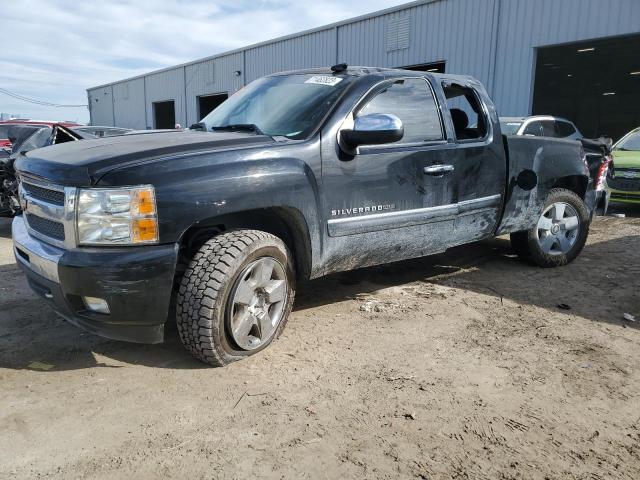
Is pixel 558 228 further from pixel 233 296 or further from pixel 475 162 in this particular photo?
pixel 233 296

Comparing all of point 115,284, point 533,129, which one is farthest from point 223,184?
point 533,129

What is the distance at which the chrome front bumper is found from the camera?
8.55 feet

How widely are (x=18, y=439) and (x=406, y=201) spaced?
8.73 ft

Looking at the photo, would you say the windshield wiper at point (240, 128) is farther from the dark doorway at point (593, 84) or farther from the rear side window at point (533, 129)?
the dark doorway at point (593, 84)

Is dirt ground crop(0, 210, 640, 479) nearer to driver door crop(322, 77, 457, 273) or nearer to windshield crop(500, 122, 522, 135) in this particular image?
driver door crop(322, 77, 457, 273)

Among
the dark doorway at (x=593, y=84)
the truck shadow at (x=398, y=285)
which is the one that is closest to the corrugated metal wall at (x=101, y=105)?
the dark doorway at (x=593, y=84)

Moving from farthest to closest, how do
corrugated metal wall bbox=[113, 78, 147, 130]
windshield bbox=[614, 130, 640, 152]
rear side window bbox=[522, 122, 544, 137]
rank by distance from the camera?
corrugated metal wall bbox=[113, 78, 147, 130] → windshield bbox=[614, 130, 640, 152] → rear side window bbox=[522, 122, 544, 137]

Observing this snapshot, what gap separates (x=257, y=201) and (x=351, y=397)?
3.88 ft

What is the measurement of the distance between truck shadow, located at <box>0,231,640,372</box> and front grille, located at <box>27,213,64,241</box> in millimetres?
778

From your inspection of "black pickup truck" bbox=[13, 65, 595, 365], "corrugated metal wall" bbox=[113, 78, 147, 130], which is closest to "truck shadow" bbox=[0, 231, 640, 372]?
"black pickup truck" bbox=[13, 65, 595, 365]

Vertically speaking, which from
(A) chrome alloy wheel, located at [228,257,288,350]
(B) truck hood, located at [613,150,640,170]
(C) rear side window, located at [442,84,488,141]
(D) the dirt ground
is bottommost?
(D) the dirt ground

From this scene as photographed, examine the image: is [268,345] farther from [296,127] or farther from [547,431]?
[547,431]

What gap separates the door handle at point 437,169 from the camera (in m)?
3.69

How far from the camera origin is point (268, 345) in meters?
3.14
